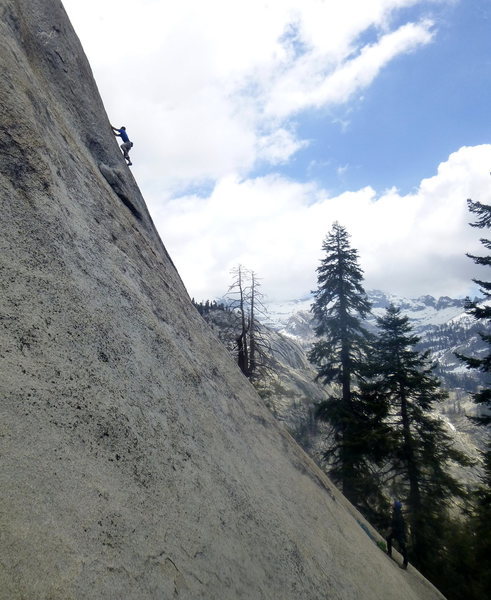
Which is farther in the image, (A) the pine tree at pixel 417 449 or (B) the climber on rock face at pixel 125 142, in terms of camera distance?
(A) the pine tree at pixel 417 449

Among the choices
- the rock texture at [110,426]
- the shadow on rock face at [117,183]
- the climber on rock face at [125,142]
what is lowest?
the rock texture at [110,426]

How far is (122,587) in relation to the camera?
3.78m

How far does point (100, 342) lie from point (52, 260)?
→ 53.2 inches

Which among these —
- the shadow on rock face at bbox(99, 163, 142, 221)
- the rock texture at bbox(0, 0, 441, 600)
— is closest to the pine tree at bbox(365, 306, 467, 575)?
the rock texture at bbox(0, 0, 441, 600)

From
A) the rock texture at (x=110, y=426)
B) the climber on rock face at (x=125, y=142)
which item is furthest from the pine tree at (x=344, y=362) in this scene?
the climber on rock face at (x=125, y=142)

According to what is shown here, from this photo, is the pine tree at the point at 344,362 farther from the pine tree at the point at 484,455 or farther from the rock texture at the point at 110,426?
the rock texture at the point at 110,426

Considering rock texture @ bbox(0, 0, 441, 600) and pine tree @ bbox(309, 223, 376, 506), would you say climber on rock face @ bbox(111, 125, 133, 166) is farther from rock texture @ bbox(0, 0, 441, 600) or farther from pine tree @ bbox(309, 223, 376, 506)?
pine tree @ bbox(309, 223, 376, 506)

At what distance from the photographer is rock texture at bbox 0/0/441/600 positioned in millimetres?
3777

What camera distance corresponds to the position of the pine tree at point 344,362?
762 inches

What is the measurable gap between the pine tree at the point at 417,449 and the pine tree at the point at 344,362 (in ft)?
3.81

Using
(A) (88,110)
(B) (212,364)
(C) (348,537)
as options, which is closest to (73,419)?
(B) (212,364)

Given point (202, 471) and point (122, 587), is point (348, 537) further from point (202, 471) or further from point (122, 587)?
point (122, 587)

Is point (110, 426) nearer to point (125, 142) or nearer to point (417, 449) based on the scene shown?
point (125, 142)

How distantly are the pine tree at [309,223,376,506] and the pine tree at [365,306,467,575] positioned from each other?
1161 millimetres
